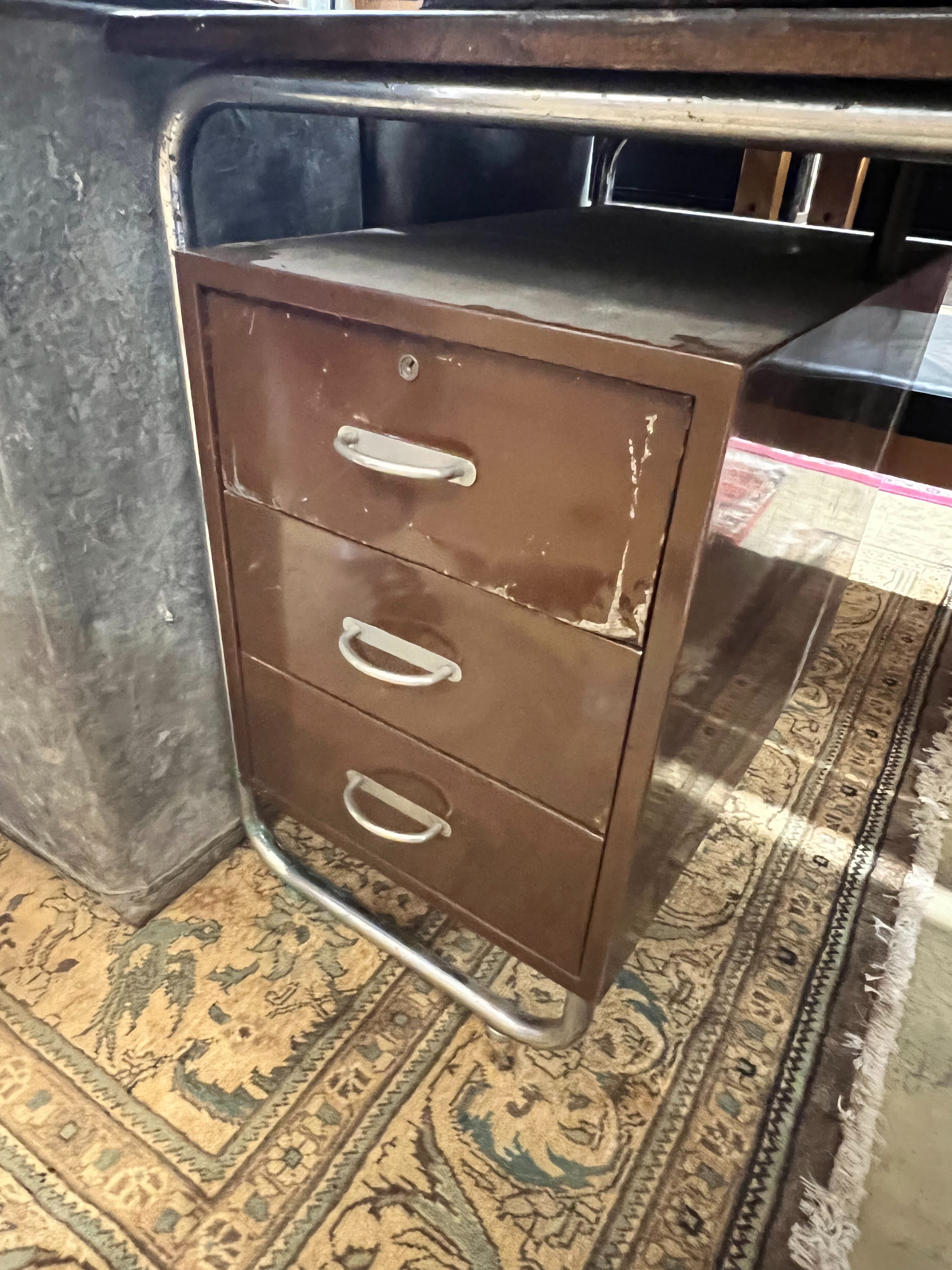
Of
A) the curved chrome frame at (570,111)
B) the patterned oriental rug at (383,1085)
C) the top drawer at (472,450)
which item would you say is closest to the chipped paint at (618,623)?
the top drawer at (472,450)

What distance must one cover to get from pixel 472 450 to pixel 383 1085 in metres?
0.61

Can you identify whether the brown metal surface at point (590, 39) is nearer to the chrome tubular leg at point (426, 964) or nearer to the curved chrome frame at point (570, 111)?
the curved chrome frame at point (570, 111)

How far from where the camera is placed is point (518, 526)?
22.0 inches

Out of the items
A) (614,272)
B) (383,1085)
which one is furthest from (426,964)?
(614,272)

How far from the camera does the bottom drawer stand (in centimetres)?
68

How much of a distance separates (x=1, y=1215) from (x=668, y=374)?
32.9 inches

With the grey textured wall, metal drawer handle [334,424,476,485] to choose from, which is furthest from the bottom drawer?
metal drawer handle [334,424,476,485]

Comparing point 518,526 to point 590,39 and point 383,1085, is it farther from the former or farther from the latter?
point 383,1085

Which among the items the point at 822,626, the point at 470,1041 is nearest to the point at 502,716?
the point at 470,1041

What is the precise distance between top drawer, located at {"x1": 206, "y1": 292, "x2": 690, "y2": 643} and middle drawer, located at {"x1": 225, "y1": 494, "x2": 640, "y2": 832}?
2cm

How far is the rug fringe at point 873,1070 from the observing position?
700 millimetres

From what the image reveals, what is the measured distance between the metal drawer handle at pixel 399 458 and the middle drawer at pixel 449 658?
0.27ft

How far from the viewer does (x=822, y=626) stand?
127 centimetres

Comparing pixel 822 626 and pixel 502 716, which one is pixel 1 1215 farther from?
pixel 822 626
